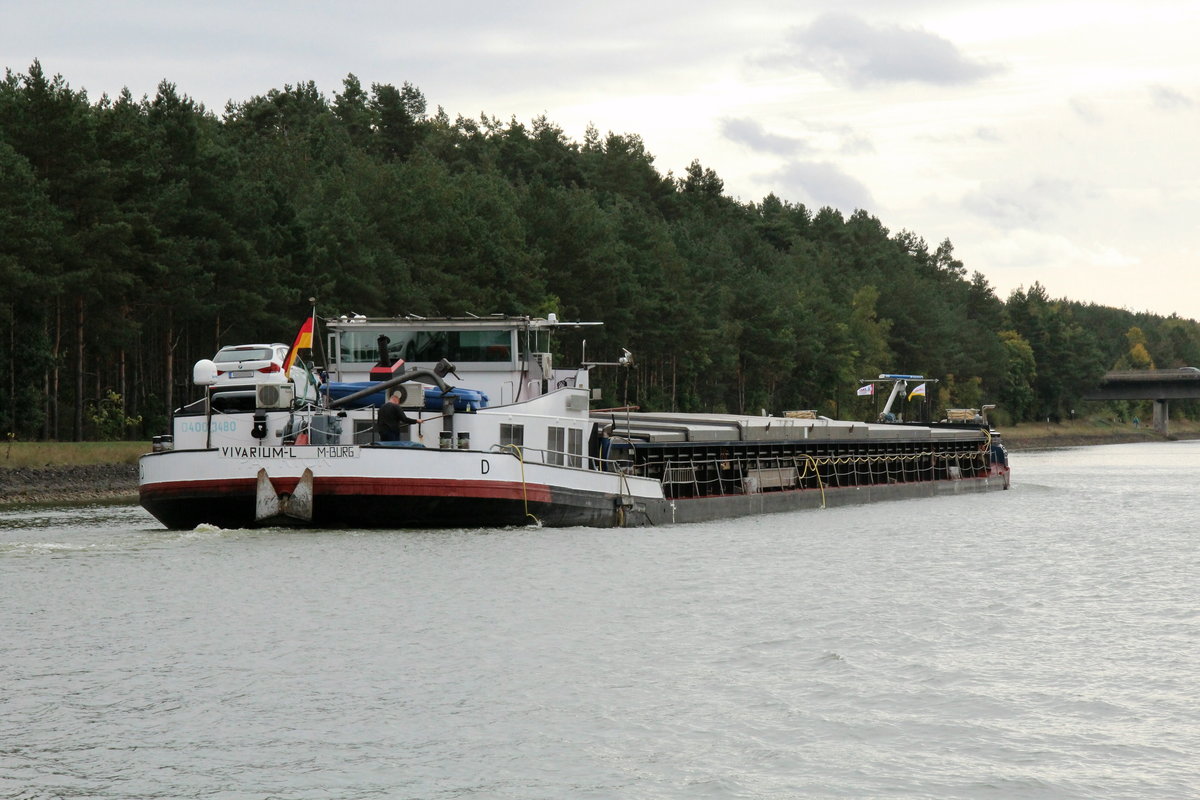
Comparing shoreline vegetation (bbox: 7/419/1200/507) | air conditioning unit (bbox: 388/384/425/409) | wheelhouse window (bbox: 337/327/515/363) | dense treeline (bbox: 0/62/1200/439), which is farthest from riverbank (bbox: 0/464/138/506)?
air conditioning unit (bbox: 388/384/425/409)

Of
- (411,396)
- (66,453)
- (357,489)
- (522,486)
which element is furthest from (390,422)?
(66,453)

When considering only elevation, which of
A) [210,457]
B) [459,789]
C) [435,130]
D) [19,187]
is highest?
[435,130]

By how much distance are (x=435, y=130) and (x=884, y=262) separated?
2573 inches

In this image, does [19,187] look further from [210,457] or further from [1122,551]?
[1122,551]

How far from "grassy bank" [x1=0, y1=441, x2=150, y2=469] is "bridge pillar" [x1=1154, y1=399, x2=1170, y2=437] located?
153 meters

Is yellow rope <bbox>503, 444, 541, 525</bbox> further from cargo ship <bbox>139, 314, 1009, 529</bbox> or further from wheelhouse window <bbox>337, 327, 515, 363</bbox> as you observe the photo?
wheelhouse window <bbox>337, 327, 515, 363</bbox>

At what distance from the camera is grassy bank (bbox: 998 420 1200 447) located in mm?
151000

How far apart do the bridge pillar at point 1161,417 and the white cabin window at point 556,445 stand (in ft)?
534

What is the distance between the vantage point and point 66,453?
1971 inches

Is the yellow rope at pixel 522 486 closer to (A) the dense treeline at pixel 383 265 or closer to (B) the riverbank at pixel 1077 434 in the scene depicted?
(A) the dense treeline at pixel 383 265

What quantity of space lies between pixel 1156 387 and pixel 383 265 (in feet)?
426

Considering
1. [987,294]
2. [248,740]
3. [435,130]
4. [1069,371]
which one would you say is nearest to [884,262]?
[987,294]

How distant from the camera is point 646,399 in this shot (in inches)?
3735

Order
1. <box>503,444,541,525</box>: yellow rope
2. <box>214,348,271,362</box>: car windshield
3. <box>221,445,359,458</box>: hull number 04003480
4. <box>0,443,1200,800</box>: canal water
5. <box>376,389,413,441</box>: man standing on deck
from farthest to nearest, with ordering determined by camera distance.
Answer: <box>214,348,271,362</box>: car windshield → <box>503,444,541,525</box>: yellow rope → <box>376,389,413,441</box>: man standing on deck → <box>221,445,359,458</box>: hull number 04003480 → <box>0,443,1200,800</box>: canal water
